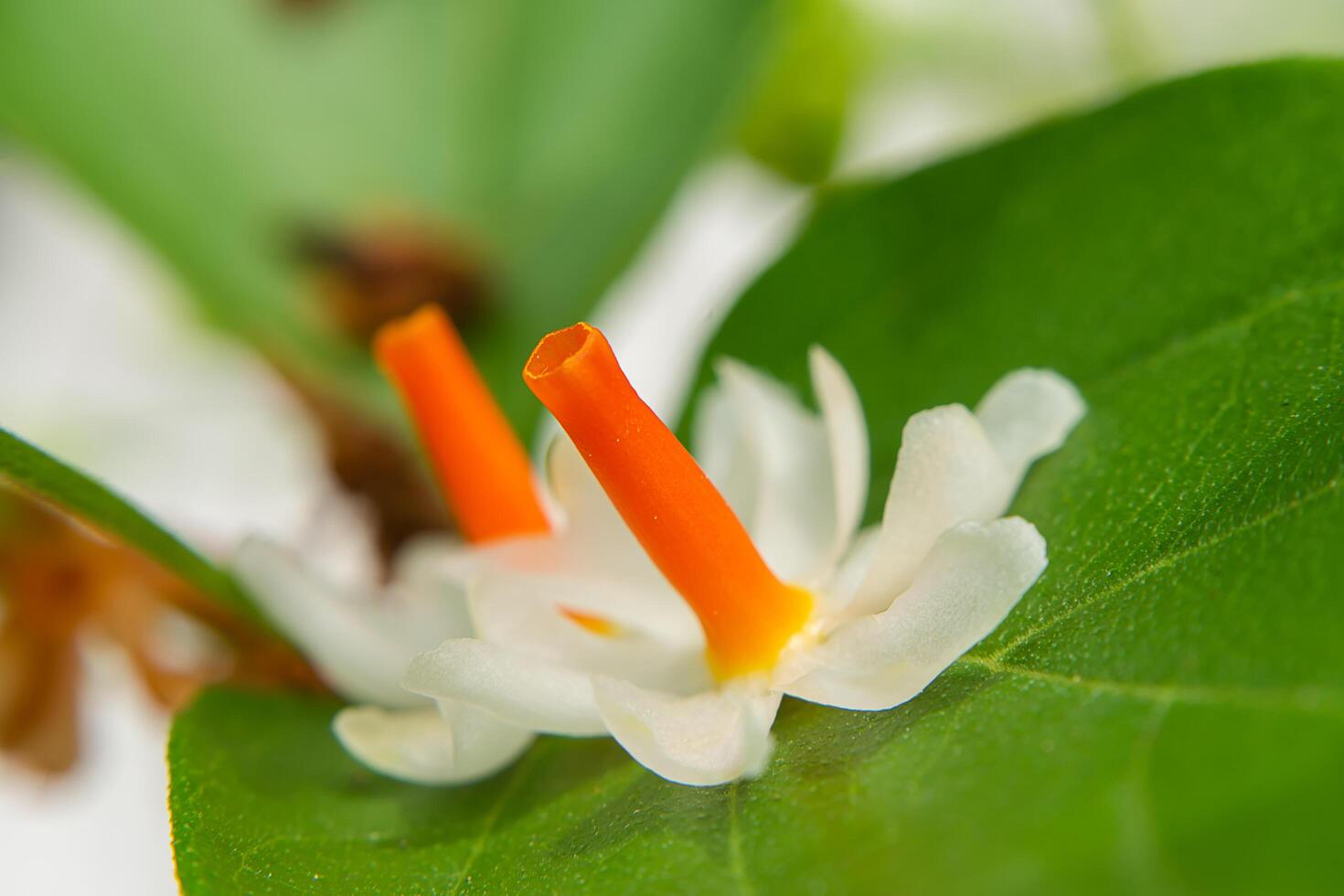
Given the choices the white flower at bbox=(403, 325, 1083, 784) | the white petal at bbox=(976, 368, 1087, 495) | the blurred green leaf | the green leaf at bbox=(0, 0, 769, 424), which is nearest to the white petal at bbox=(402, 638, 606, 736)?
the white flower at bbox=(403, 325, 1083, 784)

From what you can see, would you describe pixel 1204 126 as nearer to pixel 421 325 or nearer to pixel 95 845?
pixel 421 325

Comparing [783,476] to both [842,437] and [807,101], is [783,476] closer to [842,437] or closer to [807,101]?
[842,437]

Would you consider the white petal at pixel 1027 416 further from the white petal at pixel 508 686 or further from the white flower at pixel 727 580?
the white petal at pixel 508 686

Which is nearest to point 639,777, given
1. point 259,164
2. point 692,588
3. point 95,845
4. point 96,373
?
point 692,588

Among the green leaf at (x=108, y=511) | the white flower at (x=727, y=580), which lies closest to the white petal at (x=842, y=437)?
the white flower at (x=727, y=580)

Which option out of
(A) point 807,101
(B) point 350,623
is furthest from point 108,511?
(A) point 807,101
